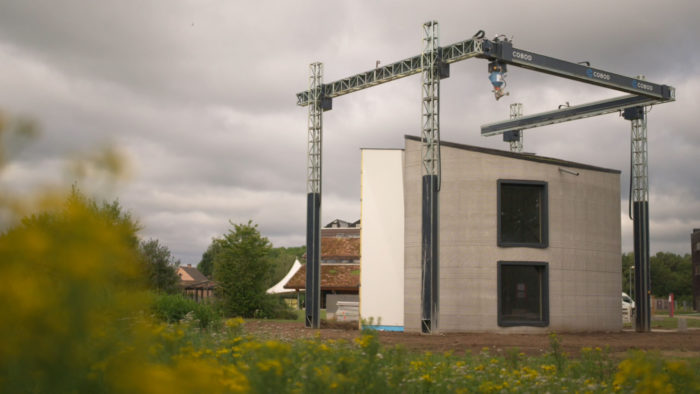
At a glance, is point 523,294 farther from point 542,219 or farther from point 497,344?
point 497,344

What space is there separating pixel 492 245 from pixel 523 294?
2286 mm

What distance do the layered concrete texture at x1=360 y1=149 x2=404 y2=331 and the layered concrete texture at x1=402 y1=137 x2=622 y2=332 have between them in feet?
1.23

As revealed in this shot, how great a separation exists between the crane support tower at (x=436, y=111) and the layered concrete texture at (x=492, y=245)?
38.3 inches

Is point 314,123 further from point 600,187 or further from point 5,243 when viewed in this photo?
point 5,243

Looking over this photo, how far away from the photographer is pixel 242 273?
36.8 metres

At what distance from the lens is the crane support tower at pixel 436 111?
24.3 meters

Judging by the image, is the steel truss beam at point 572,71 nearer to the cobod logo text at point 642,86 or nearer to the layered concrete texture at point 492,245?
the cobod logo text at point 642,86

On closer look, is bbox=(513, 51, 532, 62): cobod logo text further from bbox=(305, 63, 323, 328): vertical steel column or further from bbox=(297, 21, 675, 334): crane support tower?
bbox=(305, 63, 323, 328): vertical steel column

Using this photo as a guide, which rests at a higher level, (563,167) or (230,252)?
(563,167)

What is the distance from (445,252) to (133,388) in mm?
23169

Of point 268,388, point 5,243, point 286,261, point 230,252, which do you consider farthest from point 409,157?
point 286,261

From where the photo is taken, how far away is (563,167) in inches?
1043

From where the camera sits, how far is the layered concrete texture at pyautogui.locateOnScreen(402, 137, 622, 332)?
81.2 feet

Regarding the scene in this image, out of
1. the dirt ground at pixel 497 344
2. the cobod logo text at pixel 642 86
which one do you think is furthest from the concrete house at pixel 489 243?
the cobod logo text at pixel 642 86
